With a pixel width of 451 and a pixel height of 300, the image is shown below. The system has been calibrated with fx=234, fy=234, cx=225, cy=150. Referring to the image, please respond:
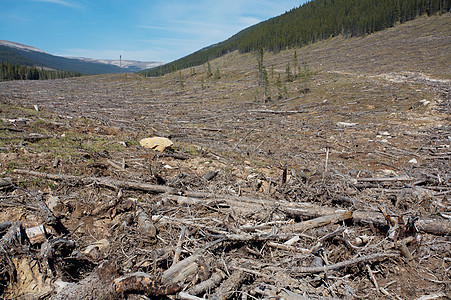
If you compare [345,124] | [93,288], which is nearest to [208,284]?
[93,288]

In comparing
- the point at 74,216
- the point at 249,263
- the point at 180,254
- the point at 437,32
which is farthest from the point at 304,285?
the point at 437,32

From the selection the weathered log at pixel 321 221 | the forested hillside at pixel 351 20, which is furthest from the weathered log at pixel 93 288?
the forested hillside at pixel 351 20

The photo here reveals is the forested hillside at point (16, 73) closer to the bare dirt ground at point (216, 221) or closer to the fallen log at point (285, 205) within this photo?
the bare dirt ground at point (216, 221)

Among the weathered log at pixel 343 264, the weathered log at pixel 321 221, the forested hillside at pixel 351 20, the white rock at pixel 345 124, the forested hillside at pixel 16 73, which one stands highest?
the forested hillside at pixel 351 20

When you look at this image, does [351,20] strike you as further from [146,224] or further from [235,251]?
[146,224]

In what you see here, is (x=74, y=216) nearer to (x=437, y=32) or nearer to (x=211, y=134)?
(x=211, y=134)

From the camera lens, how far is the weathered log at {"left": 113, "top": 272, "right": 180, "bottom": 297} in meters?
2.54

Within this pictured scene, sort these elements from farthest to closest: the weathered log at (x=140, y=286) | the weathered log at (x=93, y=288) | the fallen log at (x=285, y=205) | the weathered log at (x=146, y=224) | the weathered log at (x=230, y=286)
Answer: the fallen log at (x=285, y=205) → the weathered log at (x=146, y=224) → the weathered log at (x=230, y=286) → the weathered log at (x=140, y=286) → the weathered log at (x=93, y=288)

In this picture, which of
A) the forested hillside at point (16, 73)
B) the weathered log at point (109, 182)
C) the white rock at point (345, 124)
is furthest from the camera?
the forested hillside at point (16, 73)

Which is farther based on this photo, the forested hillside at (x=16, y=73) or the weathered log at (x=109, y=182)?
the forested hillside at (x=16, y=73)

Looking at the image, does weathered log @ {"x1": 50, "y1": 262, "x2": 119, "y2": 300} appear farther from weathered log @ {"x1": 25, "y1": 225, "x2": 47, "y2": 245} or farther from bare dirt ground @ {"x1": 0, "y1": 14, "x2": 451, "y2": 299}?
weathered log @ {"x1": 25, "y1": 225, "x2": 47, "y2": 245}

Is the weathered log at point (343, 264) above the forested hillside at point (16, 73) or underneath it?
underneath

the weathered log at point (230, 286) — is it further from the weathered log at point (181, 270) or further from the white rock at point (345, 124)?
the white rock at point (345, 124)

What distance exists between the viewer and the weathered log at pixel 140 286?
→ 2.54 meters
